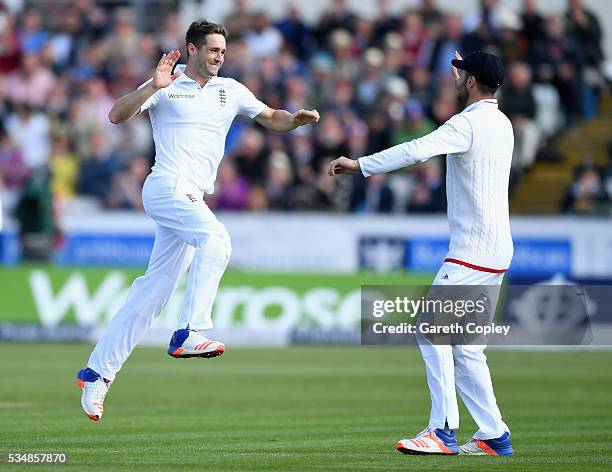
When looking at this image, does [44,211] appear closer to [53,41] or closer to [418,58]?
[53,41]

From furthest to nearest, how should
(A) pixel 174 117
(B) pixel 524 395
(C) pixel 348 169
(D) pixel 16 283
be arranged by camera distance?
(D) pixel 16 283 → (B) pixel 524 395 → (A) pixel 174 117 → (C) pixel 348 169

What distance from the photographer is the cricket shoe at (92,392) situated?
37.3 ft

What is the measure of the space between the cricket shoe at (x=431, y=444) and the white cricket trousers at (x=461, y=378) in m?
0.07

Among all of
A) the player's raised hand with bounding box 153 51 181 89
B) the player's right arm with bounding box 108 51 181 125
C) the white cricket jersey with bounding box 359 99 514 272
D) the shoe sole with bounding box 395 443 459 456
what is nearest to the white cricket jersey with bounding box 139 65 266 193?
the player's right arm with bounding box 108 51 181 125

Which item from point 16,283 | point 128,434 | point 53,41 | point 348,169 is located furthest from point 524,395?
point 53,41

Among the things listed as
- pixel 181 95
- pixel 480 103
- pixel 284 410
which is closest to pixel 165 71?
pixel 181 95

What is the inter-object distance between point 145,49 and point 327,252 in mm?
6446

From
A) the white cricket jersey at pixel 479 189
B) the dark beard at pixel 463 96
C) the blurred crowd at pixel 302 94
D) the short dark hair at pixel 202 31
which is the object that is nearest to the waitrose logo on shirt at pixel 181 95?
the short dark hair at pixel 202 31

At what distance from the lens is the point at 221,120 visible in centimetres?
1162

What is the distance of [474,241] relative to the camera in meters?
10.5

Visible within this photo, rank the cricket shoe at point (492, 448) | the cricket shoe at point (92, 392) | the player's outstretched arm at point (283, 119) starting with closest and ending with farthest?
the cricket shoe at point (492, 448) → the cricket shoe at point (92, 392) → the player's outstretched arm at point (283, 119)

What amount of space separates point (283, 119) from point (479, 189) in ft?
6.63

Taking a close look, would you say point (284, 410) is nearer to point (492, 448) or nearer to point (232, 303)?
point (492, 448)

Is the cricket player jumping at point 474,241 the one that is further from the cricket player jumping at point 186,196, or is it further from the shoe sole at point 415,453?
the cricket player jumping at point 186,196
